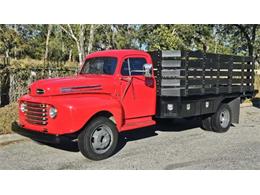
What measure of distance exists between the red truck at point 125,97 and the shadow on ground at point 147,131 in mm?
747

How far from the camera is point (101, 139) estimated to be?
21.1 feet

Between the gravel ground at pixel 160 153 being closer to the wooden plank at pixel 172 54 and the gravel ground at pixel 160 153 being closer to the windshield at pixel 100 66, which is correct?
the windshield at pixel 100 66

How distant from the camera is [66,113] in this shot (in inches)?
235

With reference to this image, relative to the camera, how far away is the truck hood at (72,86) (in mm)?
6367

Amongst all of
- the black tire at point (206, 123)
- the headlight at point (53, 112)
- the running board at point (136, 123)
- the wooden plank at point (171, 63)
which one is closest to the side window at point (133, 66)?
the wooden plank at point (171, 63)

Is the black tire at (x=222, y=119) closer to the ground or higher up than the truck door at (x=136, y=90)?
closer to the ground

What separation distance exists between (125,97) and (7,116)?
4.39 m

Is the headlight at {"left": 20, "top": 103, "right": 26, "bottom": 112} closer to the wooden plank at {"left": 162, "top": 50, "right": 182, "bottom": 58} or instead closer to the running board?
the running board

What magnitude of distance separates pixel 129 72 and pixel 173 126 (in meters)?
3.35

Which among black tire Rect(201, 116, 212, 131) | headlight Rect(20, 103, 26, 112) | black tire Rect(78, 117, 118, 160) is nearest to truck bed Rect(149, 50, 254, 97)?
black tire Rect(201, 116, 212, 131)

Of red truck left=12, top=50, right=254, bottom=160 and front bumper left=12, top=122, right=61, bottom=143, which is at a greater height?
red truck left=12, top=50, right=254, bottom=160

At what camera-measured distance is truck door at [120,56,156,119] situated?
7.12 m
